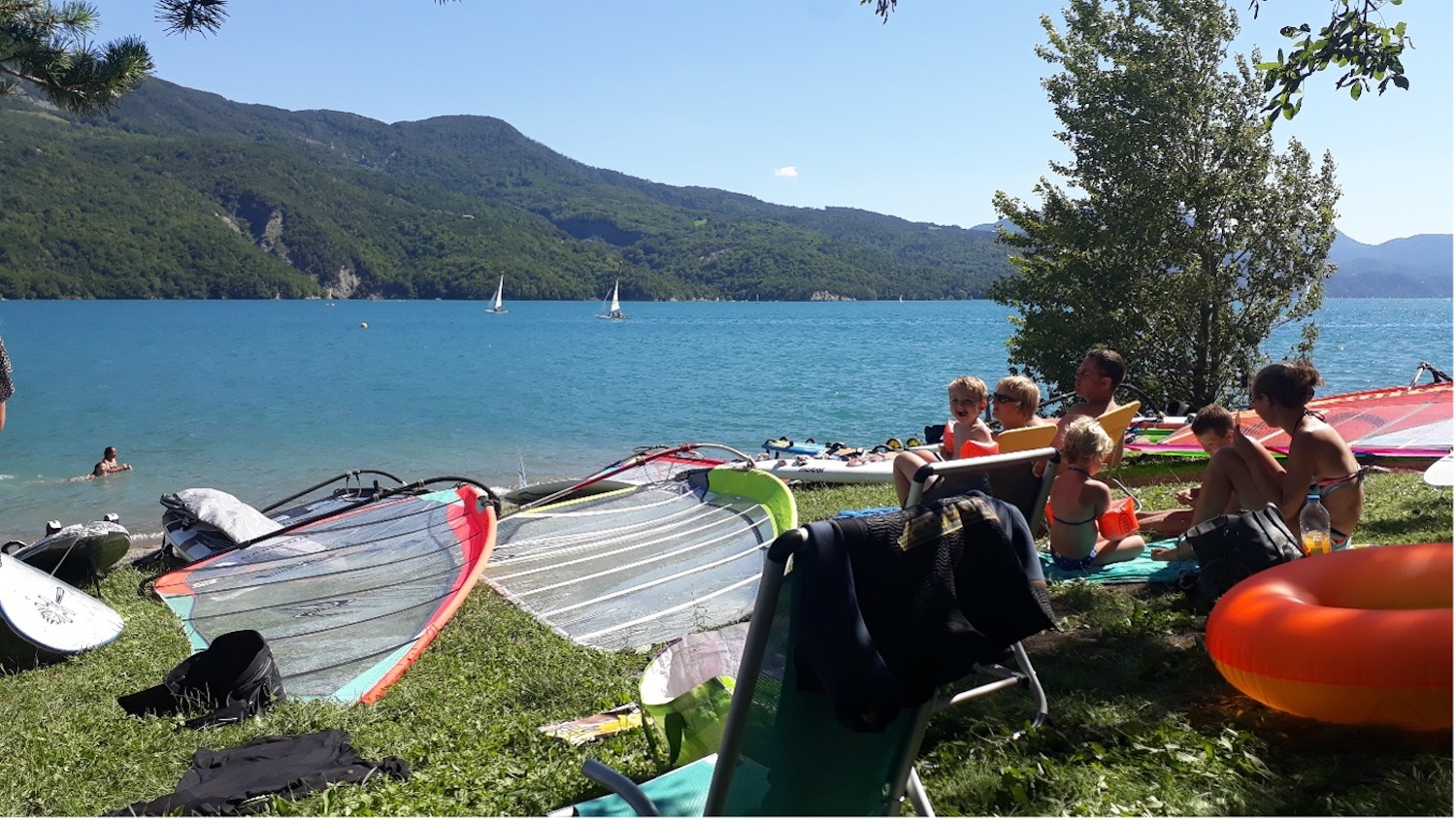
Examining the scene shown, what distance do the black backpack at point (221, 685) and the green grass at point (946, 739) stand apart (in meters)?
0.16

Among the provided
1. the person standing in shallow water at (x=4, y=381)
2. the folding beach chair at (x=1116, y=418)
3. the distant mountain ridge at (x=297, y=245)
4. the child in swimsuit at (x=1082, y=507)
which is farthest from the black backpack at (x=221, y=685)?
the distant mountain ridge at (x=297, y=245)

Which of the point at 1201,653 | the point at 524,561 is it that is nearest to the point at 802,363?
the point at 524,561

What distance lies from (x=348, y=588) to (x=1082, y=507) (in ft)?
15.8

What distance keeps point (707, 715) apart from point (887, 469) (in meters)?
10.3

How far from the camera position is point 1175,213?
15.7m

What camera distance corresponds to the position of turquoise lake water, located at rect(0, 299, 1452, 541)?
24.5 meters

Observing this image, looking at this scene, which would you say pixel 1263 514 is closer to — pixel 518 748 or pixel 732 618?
pixel 732 618

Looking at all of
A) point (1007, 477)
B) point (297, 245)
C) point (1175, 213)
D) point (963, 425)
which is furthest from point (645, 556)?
point (297, 245)

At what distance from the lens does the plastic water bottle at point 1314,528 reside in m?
4.79

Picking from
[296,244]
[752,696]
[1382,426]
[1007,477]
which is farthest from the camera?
[296,244]

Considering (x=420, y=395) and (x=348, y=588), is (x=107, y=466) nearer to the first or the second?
(x=348, y=588)

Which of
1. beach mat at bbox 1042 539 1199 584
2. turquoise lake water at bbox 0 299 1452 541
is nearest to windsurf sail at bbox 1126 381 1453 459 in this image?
beach mat at bbox 1042 539 1199 584

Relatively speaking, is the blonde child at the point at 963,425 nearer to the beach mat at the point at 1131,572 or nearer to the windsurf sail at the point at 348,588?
the beach mat at the point at 1131,572

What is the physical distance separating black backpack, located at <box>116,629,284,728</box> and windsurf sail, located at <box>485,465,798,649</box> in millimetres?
1668
